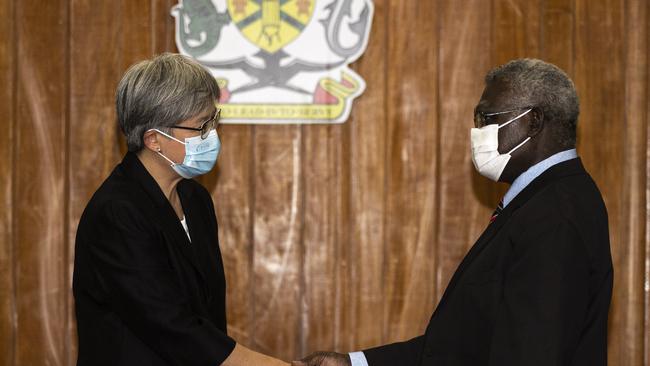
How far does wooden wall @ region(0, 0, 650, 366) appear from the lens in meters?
2.88

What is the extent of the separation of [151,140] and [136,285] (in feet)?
1.33

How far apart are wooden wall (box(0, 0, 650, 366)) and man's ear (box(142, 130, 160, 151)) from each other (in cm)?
87

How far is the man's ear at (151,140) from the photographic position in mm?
2002

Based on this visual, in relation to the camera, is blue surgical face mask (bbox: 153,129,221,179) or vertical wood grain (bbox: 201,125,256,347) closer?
blue surgical face mask (bbox: 153,129,221,179)

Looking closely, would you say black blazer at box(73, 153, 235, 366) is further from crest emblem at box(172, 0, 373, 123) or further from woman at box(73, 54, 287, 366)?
crest emblem at box(172, 0, 373, 123)

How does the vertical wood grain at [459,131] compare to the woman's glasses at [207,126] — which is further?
the vertical wood grain at [459,131]

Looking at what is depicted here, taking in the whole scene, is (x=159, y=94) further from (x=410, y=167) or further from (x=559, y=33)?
(x=559, y=33)

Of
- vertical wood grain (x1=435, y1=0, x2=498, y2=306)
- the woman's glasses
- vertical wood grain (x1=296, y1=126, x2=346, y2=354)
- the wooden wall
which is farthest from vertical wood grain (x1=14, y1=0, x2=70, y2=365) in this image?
vertical wood grain (x1=435, y1=0, x2=498, y2=306)

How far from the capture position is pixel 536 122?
178cm

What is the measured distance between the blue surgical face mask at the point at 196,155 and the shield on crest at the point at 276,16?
0.86m

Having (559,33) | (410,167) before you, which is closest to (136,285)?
(410,167)

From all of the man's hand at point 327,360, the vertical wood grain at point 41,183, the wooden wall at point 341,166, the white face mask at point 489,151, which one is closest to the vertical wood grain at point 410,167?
the wooden wall at point 341,166

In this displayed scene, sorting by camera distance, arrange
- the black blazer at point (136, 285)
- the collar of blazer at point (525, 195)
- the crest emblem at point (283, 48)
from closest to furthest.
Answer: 1. the collar of blazer at point (525, 195)
2. the black blazer at point (136, 285)
3. the crest emblem at point (283, 48)

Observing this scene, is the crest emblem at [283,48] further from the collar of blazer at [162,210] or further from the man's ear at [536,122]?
the man's ear at [536,122]
